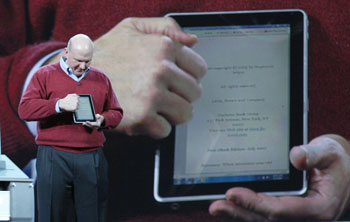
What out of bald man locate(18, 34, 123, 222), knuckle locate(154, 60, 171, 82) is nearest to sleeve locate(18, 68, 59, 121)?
bald man locate(18, 34, 123, 222)

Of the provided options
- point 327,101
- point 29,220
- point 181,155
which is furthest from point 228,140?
point 29,220

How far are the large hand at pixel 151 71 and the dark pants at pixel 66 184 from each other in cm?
71

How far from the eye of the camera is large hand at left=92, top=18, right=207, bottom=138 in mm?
2830

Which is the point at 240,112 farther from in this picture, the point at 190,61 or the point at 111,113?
the point at 111,113

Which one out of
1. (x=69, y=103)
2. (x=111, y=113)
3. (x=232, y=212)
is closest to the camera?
(x=69, y=103)

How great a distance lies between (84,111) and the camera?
81.7 inches

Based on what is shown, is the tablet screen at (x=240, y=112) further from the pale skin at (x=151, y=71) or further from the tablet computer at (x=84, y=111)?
the tablet computer at (x=84, y=111)

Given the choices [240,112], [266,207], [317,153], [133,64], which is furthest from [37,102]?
[317,153]

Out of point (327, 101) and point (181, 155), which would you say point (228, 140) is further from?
point (327, 101)

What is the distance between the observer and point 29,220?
2141mm

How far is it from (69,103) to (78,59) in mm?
129

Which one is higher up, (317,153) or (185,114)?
(185,114)

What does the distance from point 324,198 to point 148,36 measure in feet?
3.20

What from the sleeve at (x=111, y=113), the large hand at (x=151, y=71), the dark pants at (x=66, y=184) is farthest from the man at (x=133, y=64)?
the dark pants at (x=66, y=184)
